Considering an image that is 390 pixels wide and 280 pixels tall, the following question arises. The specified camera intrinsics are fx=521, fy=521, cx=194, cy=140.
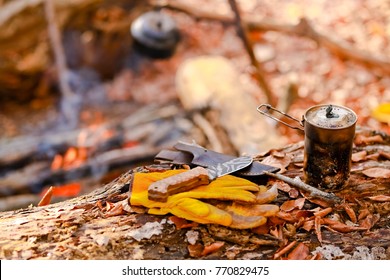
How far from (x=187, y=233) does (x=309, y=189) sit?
0.47 meters

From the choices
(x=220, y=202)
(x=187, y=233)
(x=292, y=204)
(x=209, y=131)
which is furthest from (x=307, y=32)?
(x=187, y=233)

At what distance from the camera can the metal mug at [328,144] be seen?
1.75m

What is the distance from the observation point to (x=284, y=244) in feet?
5.56

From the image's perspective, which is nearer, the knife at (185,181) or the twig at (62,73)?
the knife at (185,181)

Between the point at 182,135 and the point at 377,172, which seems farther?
the point at 182,135

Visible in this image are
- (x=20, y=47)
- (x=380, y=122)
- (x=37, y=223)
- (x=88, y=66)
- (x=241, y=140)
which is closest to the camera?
(x=37, y=223)

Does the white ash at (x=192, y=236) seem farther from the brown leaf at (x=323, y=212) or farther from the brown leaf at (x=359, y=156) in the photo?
the brown leaf at (x=359, y=156)

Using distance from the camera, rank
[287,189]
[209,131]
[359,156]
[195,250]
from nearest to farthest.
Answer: [195,250]
[287,189]
[359,156]
[209,131]

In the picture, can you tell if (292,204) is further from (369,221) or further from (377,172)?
(377,172)

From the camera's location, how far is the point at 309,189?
6.04 feet

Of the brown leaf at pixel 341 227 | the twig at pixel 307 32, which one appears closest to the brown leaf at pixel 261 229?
the brown leaf at pixel 341 227
